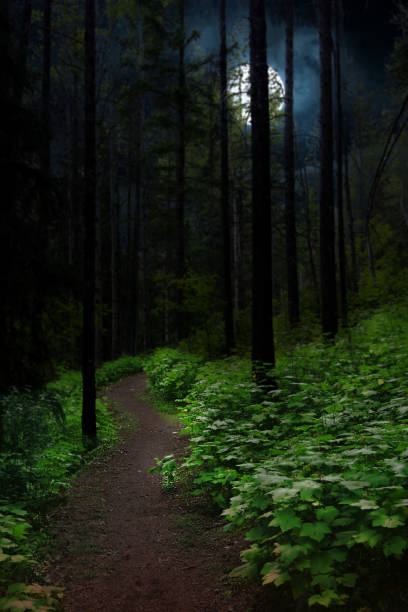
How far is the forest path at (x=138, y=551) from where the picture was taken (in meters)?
3.28

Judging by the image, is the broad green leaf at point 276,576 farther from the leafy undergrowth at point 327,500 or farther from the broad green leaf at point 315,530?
the broad green leaf at point 315,530

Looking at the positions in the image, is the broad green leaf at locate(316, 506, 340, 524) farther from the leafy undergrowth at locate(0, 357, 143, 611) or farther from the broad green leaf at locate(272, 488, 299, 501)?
the leafy undergrowth at locate(0, 357, 143, 611)

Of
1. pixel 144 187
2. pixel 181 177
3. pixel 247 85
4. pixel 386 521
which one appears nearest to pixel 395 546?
pixel 386 521

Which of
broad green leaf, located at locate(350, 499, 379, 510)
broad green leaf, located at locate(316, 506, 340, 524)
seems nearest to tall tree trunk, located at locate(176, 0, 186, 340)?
broad green leaf, located at locate(316, 506, 340, 524)

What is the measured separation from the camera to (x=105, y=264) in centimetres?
2998

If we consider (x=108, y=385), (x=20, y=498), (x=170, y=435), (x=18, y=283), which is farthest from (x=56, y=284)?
(x=108, y=385)

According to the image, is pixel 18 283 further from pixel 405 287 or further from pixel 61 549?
pixel 405 287

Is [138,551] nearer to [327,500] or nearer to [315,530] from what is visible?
[327,500]

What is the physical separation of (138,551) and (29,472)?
6.24 feet

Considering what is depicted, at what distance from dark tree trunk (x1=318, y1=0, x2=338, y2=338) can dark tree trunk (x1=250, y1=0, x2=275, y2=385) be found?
4.81 meters

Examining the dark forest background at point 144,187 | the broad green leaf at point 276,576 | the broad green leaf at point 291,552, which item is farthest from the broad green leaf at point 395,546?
the dark forest background at point 144,187

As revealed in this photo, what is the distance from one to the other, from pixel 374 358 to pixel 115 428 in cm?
582

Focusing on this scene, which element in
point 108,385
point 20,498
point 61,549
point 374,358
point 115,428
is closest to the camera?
point 61,549

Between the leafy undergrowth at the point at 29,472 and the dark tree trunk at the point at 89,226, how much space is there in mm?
553
